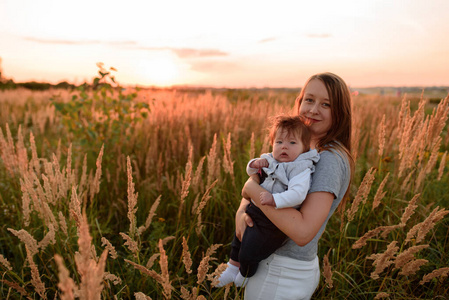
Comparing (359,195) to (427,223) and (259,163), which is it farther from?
(259,163)

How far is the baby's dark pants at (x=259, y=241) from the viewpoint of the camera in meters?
1.55

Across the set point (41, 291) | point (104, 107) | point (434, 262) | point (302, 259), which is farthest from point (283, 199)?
point (104, 107)

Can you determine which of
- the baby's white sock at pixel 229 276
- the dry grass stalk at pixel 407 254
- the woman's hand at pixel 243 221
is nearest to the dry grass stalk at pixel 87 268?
the woman's hand at pixel 243 221

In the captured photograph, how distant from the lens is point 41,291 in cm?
147

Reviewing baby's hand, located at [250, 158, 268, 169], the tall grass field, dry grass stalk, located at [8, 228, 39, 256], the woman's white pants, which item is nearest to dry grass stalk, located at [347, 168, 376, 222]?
the tall grass field

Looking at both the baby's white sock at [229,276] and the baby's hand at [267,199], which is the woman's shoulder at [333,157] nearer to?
the baby's hand at [267,199]

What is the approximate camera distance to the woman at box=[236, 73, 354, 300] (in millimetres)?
1463

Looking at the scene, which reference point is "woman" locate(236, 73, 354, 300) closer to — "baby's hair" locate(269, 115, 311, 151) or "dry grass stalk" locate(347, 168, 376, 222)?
"baby's hair" locate(269, 115, 311, 151)

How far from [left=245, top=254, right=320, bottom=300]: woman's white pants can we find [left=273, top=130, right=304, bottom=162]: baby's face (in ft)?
1.67

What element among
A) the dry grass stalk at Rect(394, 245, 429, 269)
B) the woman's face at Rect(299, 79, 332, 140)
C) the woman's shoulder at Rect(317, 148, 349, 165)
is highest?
the woman's face at Rect(299, 79, 332, 140)

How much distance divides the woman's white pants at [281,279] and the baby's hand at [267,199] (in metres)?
0.31

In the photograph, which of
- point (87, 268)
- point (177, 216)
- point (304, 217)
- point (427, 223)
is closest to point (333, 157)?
point (304, 217)

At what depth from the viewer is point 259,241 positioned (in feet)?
5.10

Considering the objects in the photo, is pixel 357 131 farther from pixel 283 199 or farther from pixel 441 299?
pixel 283 199
